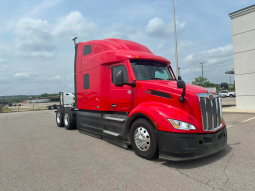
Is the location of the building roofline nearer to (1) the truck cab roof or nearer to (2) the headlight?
(1) the truck cab roof

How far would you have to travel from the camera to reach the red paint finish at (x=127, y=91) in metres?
4.34

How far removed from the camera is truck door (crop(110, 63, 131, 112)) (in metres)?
5.60

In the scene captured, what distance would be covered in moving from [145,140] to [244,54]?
14.1 m

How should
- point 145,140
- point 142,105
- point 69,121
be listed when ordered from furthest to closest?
point 69,121
point 142,105
point 145,140

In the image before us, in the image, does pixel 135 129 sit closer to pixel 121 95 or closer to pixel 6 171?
pixel 121 95

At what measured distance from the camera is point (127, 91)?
5570 millimetres

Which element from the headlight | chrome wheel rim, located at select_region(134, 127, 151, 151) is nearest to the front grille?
the headlight

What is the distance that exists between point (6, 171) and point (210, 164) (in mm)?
4311

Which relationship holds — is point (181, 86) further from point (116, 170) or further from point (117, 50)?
point (117, 50)

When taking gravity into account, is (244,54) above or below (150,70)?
above

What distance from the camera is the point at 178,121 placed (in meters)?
4.18

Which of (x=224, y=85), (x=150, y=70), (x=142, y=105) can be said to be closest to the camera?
(x=142, y=105)

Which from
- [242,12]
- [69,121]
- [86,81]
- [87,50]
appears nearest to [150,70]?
[86,81]

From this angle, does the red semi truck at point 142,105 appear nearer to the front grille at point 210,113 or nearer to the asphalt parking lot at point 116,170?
the front grille at point 210,113
